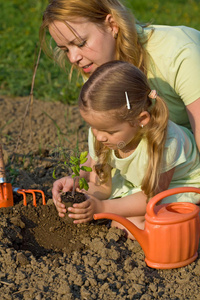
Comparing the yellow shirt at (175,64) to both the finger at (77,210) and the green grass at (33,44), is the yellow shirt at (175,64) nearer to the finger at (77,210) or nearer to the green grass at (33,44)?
the green grass at (33,44)

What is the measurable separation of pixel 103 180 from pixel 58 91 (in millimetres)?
1775

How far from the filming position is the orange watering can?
220 cm

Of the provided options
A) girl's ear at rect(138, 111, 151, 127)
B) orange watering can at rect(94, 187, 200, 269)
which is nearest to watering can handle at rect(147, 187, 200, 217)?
orange watering can at rect(94, 187, 200, 269)

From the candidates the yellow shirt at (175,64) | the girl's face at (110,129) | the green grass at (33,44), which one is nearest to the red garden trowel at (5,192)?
the girl's face at (110,129)

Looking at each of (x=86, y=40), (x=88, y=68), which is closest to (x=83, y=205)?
(x=88, y=68)

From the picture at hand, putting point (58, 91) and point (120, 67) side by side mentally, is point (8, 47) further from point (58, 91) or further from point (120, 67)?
point (120, 67)

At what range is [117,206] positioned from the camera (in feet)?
8.53

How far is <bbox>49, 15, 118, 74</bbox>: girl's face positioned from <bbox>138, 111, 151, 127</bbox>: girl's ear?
477mm

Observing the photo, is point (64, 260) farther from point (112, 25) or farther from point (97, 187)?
point (112, 25)

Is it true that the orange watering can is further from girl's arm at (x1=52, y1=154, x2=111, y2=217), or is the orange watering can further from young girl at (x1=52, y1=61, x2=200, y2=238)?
girl's arm at (x1=52, y1=154, x2=111, y2=217)

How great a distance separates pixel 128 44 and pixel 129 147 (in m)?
→ 0.56

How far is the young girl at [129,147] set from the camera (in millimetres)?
2205

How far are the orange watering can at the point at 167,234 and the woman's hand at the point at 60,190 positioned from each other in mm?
418

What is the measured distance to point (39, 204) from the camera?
274cm
